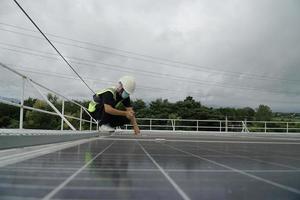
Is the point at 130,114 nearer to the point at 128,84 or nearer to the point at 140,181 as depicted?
the point at 128,84

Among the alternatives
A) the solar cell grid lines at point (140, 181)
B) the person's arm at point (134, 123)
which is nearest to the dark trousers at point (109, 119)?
the person's arm at point (134, 123)

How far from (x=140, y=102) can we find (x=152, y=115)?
1242 cm

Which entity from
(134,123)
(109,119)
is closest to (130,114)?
(134,123)

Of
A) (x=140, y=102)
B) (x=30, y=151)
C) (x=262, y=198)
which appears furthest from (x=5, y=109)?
(x=140, y=102)

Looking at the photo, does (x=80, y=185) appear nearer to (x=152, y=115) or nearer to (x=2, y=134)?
(x=2, y=134)

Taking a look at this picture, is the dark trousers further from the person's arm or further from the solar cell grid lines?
the solar cell grid lines

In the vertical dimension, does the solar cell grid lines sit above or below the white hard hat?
below

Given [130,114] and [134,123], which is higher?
[130,114]

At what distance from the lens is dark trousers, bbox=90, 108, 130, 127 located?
19.1 ft

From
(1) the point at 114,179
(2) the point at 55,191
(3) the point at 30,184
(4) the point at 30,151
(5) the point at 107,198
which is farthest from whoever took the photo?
(4) the point at 30,151

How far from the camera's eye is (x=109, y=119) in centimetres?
591

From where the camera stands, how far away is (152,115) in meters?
60.6

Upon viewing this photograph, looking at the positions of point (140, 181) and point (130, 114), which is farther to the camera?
point (130, 114)

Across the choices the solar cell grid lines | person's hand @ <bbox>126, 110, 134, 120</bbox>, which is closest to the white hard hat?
person's hand @ <bbox>126, 110, 134, 120</bbox>
